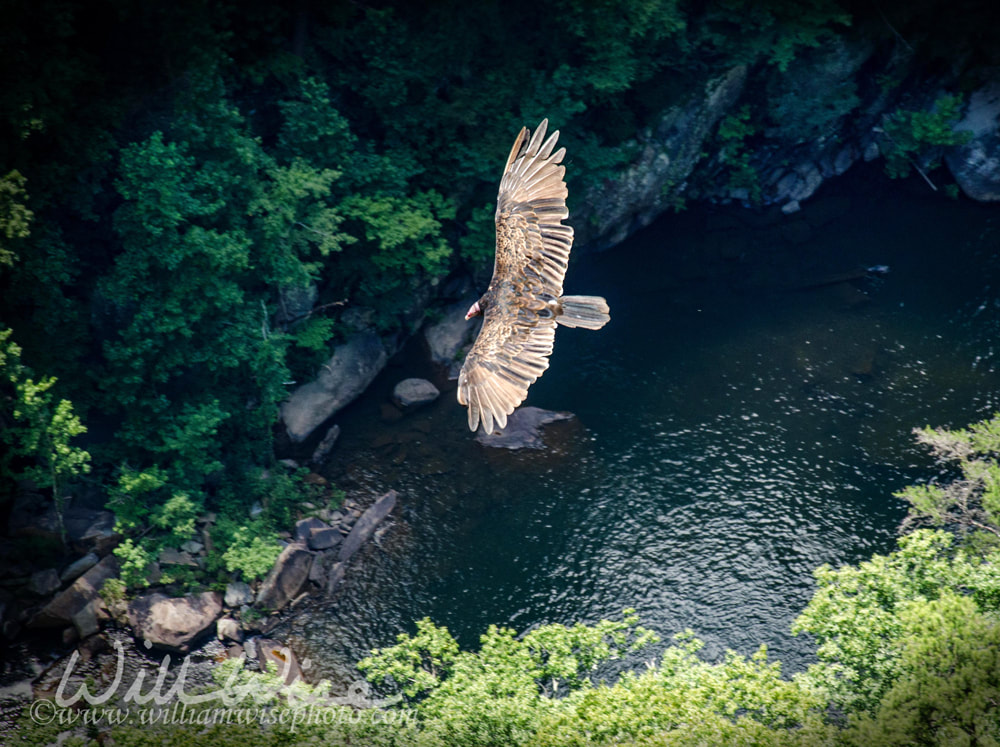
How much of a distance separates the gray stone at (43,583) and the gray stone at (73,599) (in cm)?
25

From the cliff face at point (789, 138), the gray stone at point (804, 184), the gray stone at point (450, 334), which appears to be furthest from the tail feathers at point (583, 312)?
the gray stone at point (804, 184)

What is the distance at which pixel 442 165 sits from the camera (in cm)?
3123

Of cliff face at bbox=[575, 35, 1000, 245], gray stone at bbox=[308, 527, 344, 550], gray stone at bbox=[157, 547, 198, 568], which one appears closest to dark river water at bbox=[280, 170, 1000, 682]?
gray stone at bbox=[308, 527, 344, 550]

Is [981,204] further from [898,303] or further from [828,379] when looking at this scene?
[828,379]

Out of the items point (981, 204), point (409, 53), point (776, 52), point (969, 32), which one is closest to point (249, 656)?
point (409, 53)

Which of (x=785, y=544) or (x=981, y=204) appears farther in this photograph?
(x=981, y=204)

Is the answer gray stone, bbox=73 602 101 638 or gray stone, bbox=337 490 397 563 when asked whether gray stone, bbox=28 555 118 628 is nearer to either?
gray stone, bbox=73 602 101 638

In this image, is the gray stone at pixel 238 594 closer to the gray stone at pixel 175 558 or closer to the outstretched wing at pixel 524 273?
the gray stone at pixel 175 558

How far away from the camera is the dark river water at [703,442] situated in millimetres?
25016

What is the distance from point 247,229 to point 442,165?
7314mm

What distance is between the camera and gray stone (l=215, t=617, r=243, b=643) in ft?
80.4

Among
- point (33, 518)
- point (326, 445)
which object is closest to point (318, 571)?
point (326, 445)

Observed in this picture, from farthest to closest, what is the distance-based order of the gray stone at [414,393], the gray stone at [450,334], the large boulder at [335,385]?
the gray stone at [450,334] → the gray stone at [414,393] → the large boulder at [335,385]

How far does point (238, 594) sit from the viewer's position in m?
25.3
